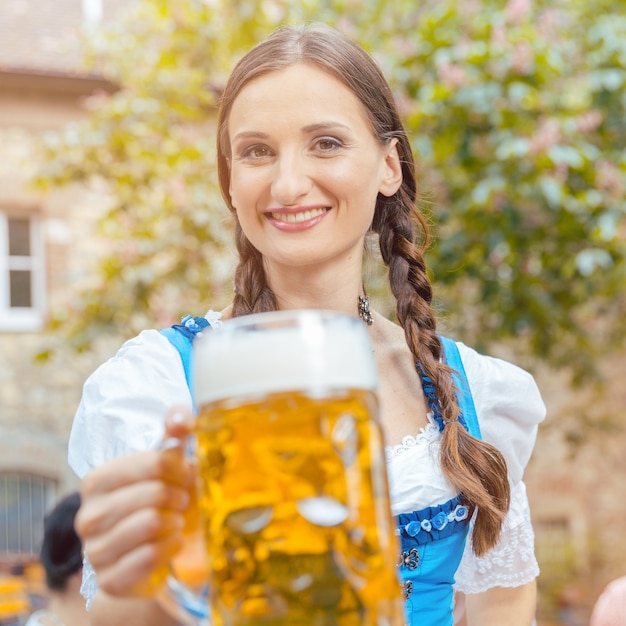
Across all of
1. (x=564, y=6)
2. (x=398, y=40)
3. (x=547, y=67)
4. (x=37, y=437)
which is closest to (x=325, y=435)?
(x=547, y=67)

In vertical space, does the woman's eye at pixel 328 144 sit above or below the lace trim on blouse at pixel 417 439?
above

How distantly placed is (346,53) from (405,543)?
702 millimetres

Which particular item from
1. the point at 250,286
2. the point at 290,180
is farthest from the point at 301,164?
the point at 250,286

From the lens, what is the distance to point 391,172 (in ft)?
5.18

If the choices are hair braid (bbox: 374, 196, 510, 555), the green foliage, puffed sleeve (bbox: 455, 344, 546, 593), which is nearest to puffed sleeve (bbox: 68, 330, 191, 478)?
hair braid (bbox: 374, 196, 510, 555)

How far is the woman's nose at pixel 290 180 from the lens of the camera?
1.25 meters

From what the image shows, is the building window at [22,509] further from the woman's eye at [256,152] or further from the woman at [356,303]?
the woman's eye at [256,152]

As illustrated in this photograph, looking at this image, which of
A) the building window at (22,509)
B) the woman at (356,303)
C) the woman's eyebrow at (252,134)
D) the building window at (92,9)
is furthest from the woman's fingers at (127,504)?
the building window at (92,9)

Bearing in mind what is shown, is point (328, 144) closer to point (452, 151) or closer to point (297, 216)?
point (297, 216)

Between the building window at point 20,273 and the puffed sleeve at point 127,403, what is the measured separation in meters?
8.54

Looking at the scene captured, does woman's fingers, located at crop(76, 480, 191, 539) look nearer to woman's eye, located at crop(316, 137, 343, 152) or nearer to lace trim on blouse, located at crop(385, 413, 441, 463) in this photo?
woman's eye, located at crop(316, 137, 343, 152)

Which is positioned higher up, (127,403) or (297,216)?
(297,216)

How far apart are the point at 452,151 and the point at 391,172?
3.61 metres

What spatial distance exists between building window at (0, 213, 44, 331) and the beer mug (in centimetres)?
919
